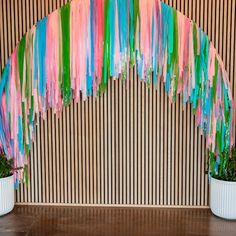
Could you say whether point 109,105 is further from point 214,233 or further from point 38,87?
point 214,233

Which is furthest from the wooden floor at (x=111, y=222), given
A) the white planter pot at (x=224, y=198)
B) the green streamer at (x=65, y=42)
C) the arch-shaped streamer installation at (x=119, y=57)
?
the green streamer at (x=65, y=42)

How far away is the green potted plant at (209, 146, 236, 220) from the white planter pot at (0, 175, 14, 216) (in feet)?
6.36

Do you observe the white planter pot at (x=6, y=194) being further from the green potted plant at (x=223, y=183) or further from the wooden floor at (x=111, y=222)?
the green potted plant at (x=223, y=183)

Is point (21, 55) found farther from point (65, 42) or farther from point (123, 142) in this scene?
point (123, 142)

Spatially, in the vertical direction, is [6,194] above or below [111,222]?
above

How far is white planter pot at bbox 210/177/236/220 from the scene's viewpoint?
3545 millimetres

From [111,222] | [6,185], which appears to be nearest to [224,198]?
[111,222]

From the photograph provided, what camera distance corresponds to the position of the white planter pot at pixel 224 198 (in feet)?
11.6

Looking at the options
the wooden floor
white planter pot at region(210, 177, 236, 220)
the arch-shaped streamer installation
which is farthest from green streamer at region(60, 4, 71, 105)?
white planter pot at region(210, 177, 236, 220)

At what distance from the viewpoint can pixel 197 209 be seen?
3.93 meters

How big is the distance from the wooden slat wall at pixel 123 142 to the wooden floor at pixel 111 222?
6.5 inches

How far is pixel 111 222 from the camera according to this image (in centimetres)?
359

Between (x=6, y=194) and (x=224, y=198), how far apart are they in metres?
2.06

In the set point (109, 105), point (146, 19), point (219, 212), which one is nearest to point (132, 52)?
point (146, 19)
